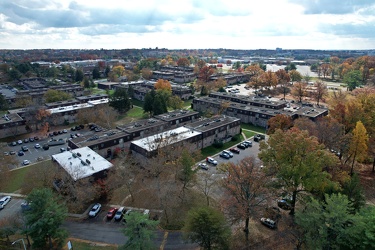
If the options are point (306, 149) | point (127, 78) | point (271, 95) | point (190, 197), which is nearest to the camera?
point (306, 149)

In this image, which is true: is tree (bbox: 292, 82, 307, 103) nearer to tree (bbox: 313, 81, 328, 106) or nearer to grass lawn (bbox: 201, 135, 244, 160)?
tree (bbox: 313, 81, 328, 106)

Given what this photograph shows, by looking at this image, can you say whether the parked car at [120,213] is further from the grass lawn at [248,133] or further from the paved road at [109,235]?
the grass lawn at [248,133]

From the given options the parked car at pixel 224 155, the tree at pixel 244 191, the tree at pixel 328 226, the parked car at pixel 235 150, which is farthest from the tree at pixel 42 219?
the parked car at pixel 235 150

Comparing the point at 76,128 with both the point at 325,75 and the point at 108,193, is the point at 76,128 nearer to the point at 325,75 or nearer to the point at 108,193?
the point at 108,193

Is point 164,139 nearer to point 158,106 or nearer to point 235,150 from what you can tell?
point 235,150

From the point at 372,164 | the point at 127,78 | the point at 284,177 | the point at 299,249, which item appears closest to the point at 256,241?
the point at 299,249

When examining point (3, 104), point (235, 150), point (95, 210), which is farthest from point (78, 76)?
point (95, 210)

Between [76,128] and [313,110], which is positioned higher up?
[313,110]
